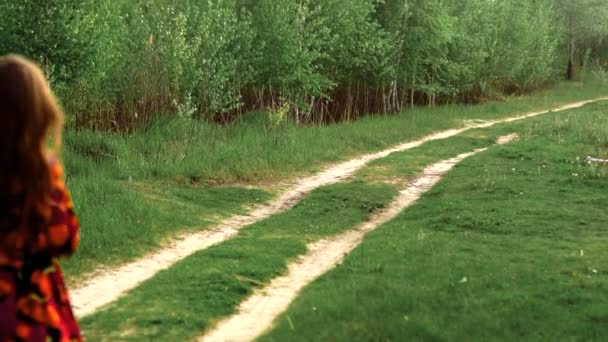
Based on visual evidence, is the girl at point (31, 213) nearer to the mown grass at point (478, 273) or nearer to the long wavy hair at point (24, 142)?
the long wavy hair at point (24, 142)

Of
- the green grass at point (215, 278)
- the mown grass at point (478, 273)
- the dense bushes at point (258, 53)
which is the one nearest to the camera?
the mown grass at point (478, 273)

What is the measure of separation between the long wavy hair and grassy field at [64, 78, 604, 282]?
5.97 m

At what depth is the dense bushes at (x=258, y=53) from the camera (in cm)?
1486

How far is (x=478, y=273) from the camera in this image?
27.4ft

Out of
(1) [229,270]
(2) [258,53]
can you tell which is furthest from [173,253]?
(2) [258,53]

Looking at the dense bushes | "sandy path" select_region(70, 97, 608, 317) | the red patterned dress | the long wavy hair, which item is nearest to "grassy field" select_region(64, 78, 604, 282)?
"sandy path" select_region(70, 97, 608, 317)

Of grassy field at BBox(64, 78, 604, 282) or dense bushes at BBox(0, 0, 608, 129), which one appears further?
dense bushes at BBox(0, 0, 608, 129)

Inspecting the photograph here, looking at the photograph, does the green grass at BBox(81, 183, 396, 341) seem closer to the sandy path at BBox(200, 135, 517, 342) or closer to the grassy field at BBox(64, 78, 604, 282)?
the sandy path at BBox(200, 135, 517, 342)

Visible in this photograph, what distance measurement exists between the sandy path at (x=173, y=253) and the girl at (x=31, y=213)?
4.27m

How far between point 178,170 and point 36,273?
11.7 meters

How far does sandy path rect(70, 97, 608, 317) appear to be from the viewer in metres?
8.49

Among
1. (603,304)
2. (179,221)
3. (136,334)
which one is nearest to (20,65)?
(136,334)

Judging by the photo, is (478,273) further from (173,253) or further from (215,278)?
(173,253)

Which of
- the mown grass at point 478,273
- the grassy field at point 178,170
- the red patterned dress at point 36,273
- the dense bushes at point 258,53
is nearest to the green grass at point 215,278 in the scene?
the mown grass at point 478,273
